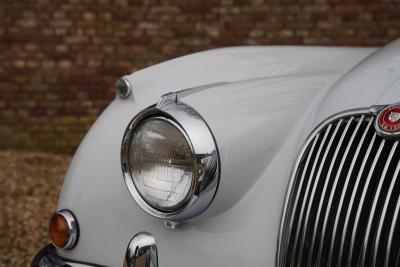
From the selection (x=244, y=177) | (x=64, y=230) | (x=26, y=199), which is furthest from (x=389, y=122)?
(x=26, y=199)

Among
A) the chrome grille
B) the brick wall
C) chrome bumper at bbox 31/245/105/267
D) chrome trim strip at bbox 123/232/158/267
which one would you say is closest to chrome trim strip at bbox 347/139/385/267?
the chrome grille

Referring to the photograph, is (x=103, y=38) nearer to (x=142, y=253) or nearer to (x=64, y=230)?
(x=64, y=230)

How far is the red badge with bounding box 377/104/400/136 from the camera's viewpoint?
1.52 m

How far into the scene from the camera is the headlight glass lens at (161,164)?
168cm

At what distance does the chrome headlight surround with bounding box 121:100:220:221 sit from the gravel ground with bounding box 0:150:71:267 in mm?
2196

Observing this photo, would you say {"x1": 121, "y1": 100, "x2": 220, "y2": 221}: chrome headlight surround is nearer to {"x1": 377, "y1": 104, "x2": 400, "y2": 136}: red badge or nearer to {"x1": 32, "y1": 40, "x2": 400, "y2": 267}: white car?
{"x1": 32, "y1": 40, "x2": 400, "y2": 267}: white car

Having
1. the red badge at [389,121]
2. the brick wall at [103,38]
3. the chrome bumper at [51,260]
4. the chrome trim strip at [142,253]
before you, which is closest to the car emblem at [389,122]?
the red badge at [389,121]

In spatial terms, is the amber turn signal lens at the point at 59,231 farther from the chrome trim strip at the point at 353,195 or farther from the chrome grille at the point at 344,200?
the chrome trim strip at the point at 353,195

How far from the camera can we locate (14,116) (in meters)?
6.16

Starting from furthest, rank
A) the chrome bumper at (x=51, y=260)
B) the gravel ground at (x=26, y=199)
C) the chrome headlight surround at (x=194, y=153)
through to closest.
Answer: the gravel ground at (x=26, y=199)
the chrome bumper at (x=51, y=260)
the chrome headlight surround at (x=194, y=153)

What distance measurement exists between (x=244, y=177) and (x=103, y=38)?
176 inches

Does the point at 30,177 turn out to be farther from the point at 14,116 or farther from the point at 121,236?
the point at 121,236

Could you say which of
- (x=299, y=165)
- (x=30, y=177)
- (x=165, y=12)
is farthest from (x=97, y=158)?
(x=165, y=12)

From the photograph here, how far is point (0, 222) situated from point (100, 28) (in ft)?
7.73
